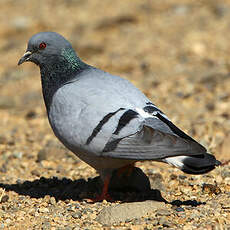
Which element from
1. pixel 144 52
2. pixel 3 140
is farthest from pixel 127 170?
pixel 144 52

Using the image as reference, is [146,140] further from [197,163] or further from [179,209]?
[179,209]

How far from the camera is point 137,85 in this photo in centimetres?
1077

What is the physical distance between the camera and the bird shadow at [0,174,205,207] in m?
6.20

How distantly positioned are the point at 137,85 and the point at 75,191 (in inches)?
181

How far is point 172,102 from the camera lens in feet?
32.5

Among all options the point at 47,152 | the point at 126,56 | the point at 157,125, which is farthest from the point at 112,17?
the point at 157,125

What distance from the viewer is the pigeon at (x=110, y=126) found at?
540cm

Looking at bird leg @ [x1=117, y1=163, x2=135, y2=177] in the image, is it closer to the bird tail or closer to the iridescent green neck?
the bird tail

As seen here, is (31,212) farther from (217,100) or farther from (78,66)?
(217,100)

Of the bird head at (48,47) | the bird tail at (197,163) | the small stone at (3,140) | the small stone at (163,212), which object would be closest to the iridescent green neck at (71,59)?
the bird head at (48,47)

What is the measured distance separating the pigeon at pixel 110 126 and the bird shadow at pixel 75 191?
0.76 feet

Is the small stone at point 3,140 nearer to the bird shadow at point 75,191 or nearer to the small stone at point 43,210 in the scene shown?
the bird shadow at point 75,191

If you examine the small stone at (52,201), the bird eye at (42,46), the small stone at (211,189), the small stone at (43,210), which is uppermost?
the bird eye at (42,46)

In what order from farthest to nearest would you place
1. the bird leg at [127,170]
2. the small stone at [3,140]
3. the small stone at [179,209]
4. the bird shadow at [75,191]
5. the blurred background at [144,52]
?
1. the blurred background at [144,52]
2. the small stone at [3,140]
3. the bird leg at [127,170]
4. the bird shadow at [75,191]
5. the small stone at [179,209]
